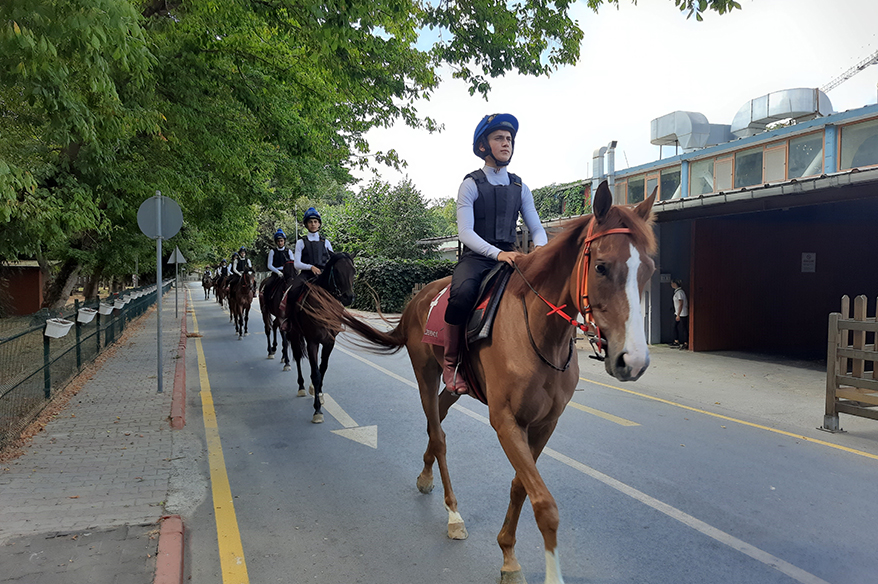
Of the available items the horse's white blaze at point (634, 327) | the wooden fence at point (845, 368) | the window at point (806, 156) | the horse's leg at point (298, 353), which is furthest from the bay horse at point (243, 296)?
the window at point (806, 156)

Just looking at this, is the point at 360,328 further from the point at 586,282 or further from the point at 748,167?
the point at 748,167

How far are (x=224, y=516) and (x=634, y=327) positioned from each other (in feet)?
11.6

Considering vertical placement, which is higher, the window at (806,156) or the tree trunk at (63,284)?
the window at (806,156)

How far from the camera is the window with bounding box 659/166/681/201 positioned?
94.6ft

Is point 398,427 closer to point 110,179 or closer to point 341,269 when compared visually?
point 341,269

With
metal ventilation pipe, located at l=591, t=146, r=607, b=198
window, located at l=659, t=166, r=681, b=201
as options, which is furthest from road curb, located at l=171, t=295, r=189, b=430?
metal ventilation pipe, located at l=591, t=146, r=607, b=198

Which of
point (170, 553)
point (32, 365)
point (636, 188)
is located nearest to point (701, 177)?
point (636, 188)

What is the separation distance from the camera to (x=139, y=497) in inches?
179

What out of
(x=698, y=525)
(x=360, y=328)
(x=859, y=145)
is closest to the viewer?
(x=698, y=525)

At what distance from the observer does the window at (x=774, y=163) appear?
2338cm

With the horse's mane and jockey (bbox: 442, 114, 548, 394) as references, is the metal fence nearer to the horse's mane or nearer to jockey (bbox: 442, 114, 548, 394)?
jockey (bbox: 442, 114, 548, 394)

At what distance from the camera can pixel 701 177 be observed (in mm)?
27438

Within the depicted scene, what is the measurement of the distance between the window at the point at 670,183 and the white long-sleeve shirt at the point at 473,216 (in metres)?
27.1

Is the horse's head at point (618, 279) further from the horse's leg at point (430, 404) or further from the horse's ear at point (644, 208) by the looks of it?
the horse's leg at point (430, 404)
